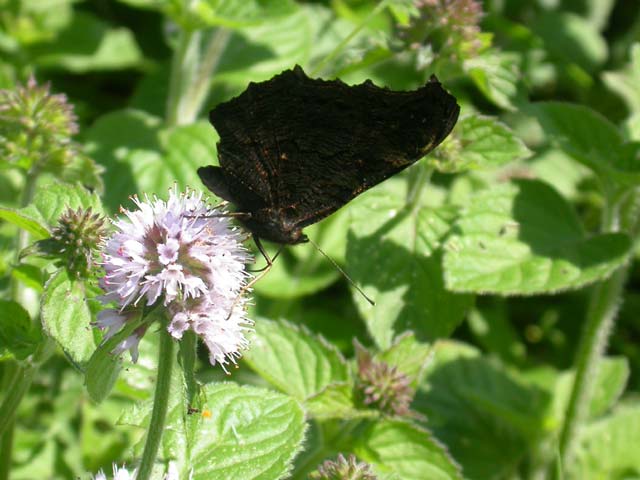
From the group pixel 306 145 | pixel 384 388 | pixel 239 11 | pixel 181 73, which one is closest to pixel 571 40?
pixel 239 11

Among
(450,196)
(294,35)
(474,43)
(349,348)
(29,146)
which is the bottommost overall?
(349,348)

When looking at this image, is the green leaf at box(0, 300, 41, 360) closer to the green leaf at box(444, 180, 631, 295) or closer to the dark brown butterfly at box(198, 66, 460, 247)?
the dark brown butterfly at box(198, 66, 460, 247)

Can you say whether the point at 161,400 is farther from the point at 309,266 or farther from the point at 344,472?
the point at 309,266

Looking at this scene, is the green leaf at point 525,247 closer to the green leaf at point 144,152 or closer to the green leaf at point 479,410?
the green leaf at point 479,410

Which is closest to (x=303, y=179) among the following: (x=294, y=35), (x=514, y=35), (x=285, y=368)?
(x=285, y=368)

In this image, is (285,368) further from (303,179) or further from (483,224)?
(483,224)
